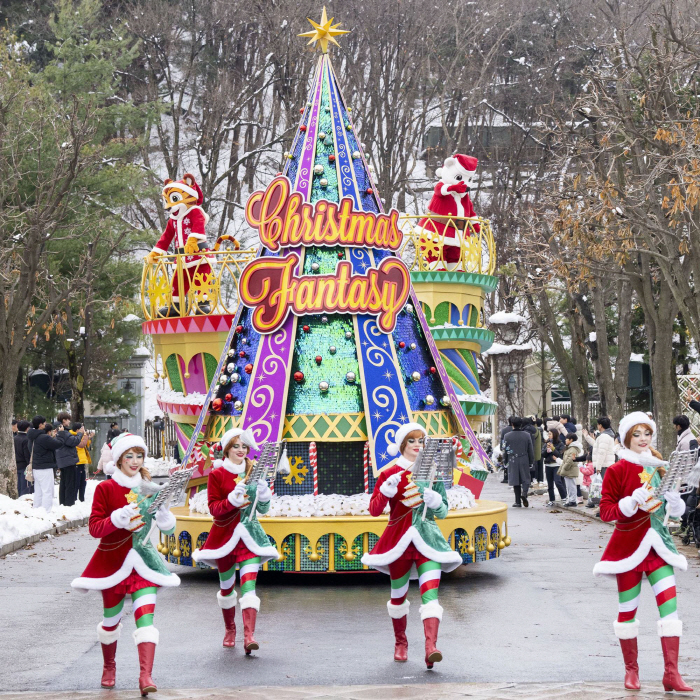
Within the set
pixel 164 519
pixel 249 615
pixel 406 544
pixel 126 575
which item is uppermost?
pixel 164 519

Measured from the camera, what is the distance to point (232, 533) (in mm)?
9195

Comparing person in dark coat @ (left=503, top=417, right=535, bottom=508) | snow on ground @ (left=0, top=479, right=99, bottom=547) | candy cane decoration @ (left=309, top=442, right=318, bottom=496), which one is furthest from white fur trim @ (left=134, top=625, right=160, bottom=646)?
person in dark coat @ (left=503, top=417, right=535, bottom=508)

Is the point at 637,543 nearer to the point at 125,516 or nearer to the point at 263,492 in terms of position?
the point at 263,492

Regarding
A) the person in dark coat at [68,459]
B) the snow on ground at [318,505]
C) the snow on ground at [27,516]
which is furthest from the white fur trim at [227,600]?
the person in dark coat at [68,459]

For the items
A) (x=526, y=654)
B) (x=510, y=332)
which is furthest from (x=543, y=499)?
(x=526, y=654)

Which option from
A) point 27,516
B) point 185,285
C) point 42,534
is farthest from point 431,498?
point 27,516

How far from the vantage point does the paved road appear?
26.7ft

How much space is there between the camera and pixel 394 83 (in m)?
33.7

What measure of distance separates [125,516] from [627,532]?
331 cm

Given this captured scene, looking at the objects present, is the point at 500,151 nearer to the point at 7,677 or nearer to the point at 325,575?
the point at 325,575

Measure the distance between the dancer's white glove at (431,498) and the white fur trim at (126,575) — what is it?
1889 millimetres

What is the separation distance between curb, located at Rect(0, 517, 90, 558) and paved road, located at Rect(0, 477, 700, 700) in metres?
1.38

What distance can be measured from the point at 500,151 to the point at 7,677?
3134 cm

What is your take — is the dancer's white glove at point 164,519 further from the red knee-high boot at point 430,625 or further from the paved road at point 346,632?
the red knee-high boot at point 430,625
